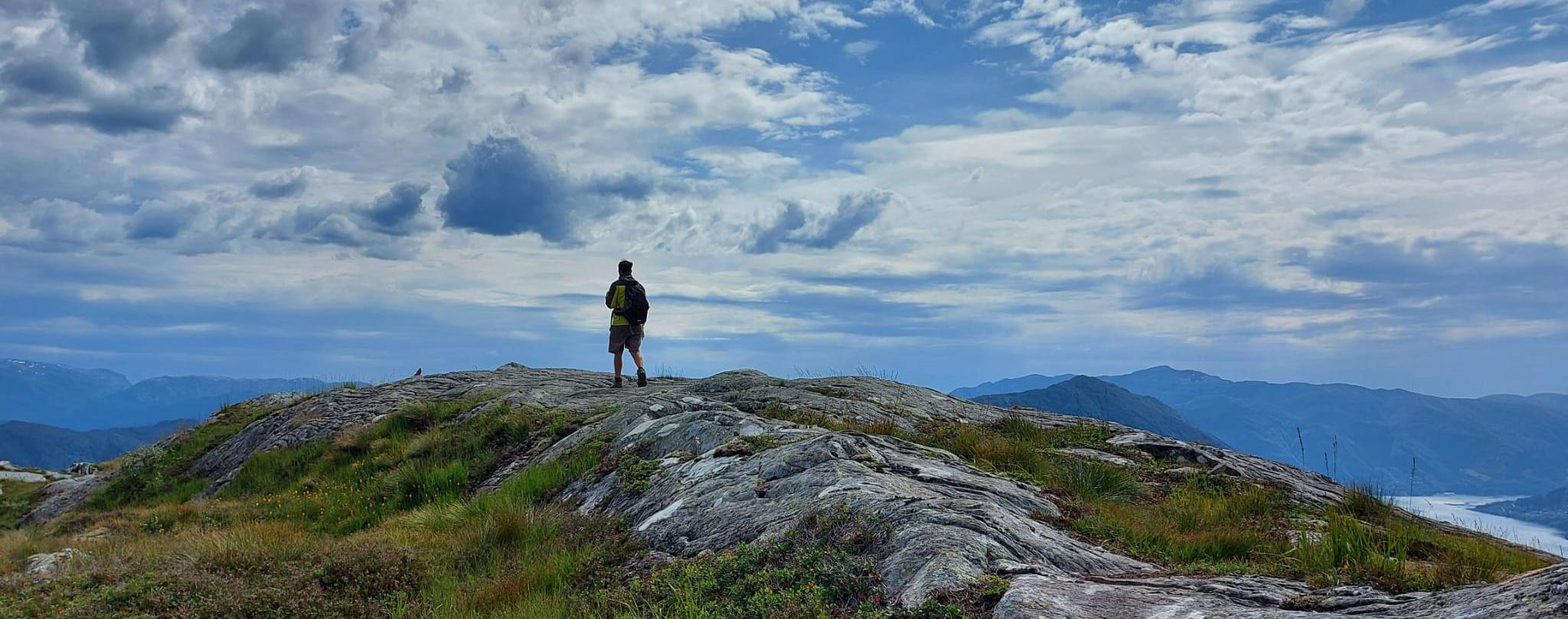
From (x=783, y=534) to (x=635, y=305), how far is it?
15336 millimetres

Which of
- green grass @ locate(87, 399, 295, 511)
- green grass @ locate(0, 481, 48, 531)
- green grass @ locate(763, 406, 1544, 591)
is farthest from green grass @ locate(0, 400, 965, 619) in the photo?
green grass @ locate(0, 481, 48, 531)

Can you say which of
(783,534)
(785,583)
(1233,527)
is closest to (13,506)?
(783,534)

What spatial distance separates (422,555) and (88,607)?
2.70 metres

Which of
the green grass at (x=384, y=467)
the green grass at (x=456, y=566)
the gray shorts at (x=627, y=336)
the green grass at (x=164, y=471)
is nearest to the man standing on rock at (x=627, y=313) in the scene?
the gray shorts at (x=627, y=336)

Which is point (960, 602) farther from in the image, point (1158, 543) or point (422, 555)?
point (422, 555)

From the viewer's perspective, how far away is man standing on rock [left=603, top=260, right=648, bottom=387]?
21.4 metres

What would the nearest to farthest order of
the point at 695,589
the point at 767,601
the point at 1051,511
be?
the point at 767,601 < the point at 695,589 < the point at 1051,511

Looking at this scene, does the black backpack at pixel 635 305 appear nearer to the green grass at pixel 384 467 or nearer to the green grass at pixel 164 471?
Answer: the green grass at pixel 384 467

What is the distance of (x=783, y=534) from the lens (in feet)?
22.5

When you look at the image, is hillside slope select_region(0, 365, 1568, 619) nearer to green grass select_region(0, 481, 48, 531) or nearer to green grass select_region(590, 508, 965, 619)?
green grass select_region(590, 508, 965, 619)

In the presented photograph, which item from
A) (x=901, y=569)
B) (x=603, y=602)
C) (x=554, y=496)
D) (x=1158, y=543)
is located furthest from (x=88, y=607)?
(x=1158, y=543)

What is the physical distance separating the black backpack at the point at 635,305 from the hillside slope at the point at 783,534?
15.9ft

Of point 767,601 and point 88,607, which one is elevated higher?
point 767,601

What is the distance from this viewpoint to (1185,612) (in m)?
4.46
